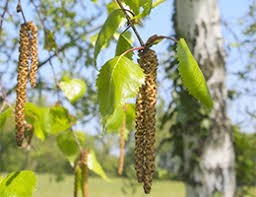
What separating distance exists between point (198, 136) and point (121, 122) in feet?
4.67

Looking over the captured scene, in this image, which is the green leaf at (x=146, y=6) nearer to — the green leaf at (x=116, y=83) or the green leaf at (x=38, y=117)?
the green leaf at (x=116, y=83)

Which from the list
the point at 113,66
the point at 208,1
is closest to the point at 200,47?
the point at 208,1

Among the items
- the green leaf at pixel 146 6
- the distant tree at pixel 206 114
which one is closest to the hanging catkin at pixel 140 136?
the green leaf at pixel 146 6

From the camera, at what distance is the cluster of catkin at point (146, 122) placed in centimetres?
67

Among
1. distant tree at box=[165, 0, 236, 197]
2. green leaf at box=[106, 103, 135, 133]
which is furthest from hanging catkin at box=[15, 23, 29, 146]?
distant tree at box=[165, 0, 236, 197]

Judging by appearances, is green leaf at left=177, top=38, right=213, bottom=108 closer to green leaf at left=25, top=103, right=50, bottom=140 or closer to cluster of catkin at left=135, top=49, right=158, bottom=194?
cluster of catkin at left=135, top=49, right=158, bottom=194

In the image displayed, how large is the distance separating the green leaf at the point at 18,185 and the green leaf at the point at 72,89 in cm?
69

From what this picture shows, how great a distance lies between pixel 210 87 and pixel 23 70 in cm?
199

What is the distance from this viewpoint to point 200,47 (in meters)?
2.80

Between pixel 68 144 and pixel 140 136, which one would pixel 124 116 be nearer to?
pixel 68 144

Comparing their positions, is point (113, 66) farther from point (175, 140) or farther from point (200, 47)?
point (175, 140)

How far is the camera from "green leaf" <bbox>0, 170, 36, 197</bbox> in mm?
903

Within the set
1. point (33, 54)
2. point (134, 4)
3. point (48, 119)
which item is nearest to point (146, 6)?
point (134, 4)

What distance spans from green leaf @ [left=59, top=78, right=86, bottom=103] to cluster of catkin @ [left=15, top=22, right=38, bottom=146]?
604 mm
